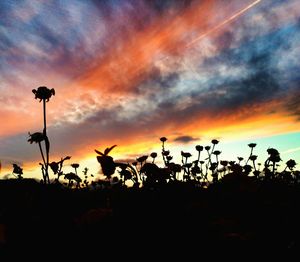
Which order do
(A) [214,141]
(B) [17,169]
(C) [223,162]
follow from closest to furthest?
1. (B) [17,169]
2. (A) [214,141]
3. (C) [223,162]

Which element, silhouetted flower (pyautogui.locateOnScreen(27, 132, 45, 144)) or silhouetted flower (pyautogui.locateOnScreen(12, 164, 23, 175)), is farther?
silhouetted flower (pyautogui.locateOnScreen(12, 164, 23, 175))

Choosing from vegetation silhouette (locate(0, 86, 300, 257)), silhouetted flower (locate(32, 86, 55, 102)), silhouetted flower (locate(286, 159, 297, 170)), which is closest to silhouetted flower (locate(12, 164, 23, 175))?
silhouetted flower (locate(32, 86, 55, 102))

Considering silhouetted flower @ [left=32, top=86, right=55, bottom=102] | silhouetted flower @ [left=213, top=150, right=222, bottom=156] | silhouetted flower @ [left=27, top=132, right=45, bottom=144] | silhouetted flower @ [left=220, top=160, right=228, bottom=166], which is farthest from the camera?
silhouetted flower @ [left=213, top=150, right=222, bottom=156]

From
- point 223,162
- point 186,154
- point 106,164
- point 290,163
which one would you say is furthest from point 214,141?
point 106,164

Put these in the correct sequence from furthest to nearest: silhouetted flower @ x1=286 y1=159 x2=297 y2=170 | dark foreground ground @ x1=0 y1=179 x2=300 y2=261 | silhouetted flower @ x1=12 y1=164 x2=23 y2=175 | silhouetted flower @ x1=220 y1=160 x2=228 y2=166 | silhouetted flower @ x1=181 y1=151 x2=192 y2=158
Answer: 1. silhouetted flower @ x1=220 y1=160 x2=228 y2=166
2. silhouetted flower @ x1=286 y1=159 x2=297 y2=170
3. silhouetted flower @ x1=181 y1=151 x2=192 y2=158
4. silhouetted flower @ x1=12 y1=164 x2=23 y2=175
5. dark foreground ground @ x1=0 y1=179 x2=300 y2=261

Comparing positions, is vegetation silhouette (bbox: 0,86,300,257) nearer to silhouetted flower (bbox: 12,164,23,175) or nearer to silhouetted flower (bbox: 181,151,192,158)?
silhouetted flower (bbox: 12,164,23,175)

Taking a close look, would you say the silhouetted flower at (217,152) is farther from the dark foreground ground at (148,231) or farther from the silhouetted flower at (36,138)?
the dark foreground ground at (148,231)

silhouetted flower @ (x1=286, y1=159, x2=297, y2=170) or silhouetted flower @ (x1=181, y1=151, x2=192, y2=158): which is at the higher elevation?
silhouetted flower @ (x1=181, y1=151, x2=192, y2=158)

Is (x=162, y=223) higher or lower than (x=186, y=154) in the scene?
lower

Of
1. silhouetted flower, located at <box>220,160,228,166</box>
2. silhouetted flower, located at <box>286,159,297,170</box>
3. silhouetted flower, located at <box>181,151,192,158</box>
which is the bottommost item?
silhouetted flower, located at <box>286,159,297,170</box>

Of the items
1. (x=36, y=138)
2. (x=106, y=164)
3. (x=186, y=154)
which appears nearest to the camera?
(x=106, y=164)

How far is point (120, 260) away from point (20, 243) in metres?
0.70

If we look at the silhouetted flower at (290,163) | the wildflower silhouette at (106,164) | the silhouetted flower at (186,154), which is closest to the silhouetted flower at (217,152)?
the silhouetted flower at (186,154)

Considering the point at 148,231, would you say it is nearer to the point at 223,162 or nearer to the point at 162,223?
the point at 162,223
